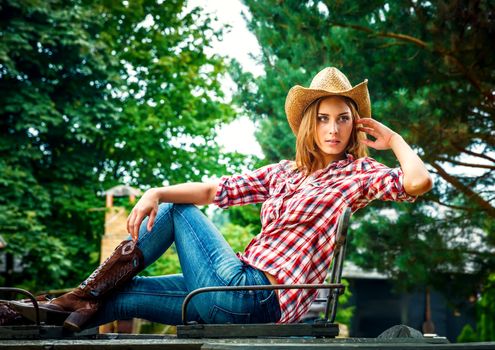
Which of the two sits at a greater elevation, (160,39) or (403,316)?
(160,39)

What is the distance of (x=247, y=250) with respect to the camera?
3072 mm

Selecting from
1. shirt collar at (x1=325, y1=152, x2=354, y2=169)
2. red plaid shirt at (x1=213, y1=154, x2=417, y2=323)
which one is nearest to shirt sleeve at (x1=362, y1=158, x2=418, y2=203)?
red plaid shirt at (x1=213, y1=154, x2=417, y2=323)

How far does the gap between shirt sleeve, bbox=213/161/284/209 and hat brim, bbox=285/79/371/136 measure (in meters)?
0.25

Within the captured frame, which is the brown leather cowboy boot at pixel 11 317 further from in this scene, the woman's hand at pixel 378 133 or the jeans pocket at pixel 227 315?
the woman's hand at pixel 378 133

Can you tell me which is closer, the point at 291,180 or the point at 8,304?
the point at 8,304

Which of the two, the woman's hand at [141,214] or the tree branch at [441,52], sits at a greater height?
the tree branch at [441,52]

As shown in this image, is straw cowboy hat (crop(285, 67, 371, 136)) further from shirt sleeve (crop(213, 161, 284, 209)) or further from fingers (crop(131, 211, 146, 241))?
fingers (crop(131, 211, 146, 241))

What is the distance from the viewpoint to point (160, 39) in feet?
61.8

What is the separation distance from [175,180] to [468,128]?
9.45 meters

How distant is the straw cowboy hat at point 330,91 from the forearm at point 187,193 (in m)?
0.52

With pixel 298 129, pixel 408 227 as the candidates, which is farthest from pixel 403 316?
pixel 298 129

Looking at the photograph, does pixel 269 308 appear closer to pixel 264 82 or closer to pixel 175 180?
pixel 264 82

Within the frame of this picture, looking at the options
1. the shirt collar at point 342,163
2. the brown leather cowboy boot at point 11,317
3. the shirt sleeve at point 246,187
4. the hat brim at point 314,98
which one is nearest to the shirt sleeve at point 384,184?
the shirt collar at point 342,163

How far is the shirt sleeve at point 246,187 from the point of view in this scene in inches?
131
